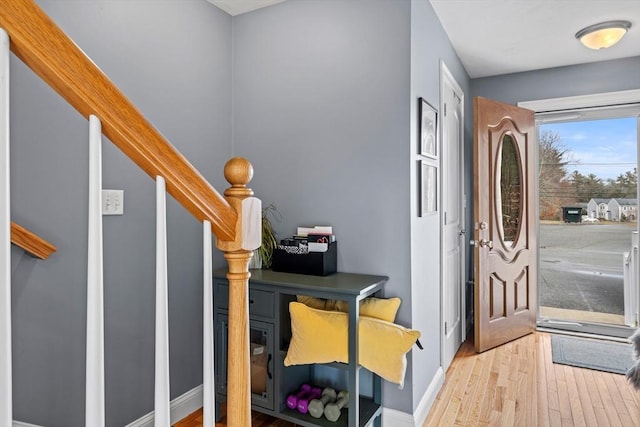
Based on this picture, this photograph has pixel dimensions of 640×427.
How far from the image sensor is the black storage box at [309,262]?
215cm

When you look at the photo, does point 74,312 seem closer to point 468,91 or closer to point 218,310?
point 218,310

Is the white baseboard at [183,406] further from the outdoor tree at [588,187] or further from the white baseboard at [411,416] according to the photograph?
the outdoor tree at [588,187]

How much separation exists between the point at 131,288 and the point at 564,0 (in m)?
3.03

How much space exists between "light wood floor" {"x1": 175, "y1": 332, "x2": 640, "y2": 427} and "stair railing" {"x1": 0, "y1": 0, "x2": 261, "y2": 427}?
1577mm

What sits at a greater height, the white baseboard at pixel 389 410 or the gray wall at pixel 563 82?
the gray wall at pixel 563 82

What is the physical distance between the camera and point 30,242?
1.54 m

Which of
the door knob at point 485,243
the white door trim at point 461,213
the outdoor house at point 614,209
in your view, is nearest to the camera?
the white door trim at point 461,213

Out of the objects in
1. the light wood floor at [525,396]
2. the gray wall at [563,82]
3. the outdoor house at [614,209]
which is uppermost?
the gray wall at [563,82]

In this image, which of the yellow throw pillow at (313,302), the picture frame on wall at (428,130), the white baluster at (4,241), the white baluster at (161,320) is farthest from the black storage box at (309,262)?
the white baluster at (4,241)

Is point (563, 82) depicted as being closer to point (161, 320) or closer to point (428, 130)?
point (428, 130)

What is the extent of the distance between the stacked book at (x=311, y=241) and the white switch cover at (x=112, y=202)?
0.87 meters

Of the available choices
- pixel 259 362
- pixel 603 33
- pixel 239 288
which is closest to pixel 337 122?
pixel 259 362

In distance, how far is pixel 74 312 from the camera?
1739 mm

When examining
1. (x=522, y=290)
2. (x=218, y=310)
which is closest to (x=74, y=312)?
(x=218, y=310)
